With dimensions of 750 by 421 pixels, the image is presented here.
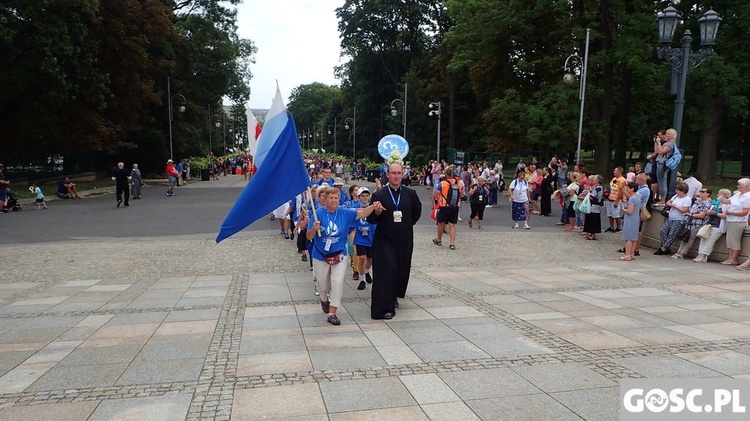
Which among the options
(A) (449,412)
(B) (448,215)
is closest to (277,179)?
(A) (449,412)

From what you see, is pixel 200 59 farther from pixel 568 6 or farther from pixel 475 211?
pixel 475 211

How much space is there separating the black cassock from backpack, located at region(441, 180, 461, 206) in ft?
19.1

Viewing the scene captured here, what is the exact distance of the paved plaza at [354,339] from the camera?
433 centimetres

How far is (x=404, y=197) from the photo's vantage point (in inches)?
269

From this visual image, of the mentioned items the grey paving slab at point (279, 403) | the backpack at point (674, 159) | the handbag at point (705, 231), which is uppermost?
the backpack at point (674, 159)

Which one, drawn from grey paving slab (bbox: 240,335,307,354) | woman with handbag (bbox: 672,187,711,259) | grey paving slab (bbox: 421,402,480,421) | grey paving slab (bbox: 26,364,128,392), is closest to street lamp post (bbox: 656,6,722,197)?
woman with handbag (bbox: 672,187,711,259)

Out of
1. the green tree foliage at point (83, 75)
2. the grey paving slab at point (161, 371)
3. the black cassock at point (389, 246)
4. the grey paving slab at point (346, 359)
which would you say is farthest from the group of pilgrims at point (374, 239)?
the green tree foliage at point (83, 75)

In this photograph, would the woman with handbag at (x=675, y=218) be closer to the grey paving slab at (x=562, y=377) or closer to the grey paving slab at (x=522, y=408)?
the grey paving slab at (x=562, y=377)

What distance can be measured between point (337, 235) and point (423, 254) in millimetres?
5725

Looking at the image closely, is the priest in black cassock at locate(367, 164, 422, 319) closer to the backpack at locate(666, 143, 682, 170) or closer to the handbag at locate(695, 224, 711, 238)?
the handbag at locate(695, 224, 711, 238)

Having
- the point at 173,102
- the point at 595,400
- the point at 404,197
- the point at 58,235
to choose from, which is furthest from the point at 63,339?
the point at 173,102

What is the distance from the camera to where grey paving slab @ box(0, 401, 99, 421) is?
407 cm

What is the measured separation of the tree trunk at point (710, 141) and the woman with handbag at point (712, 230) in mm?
20714

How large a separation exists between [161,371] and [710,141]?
3209 centimetres
